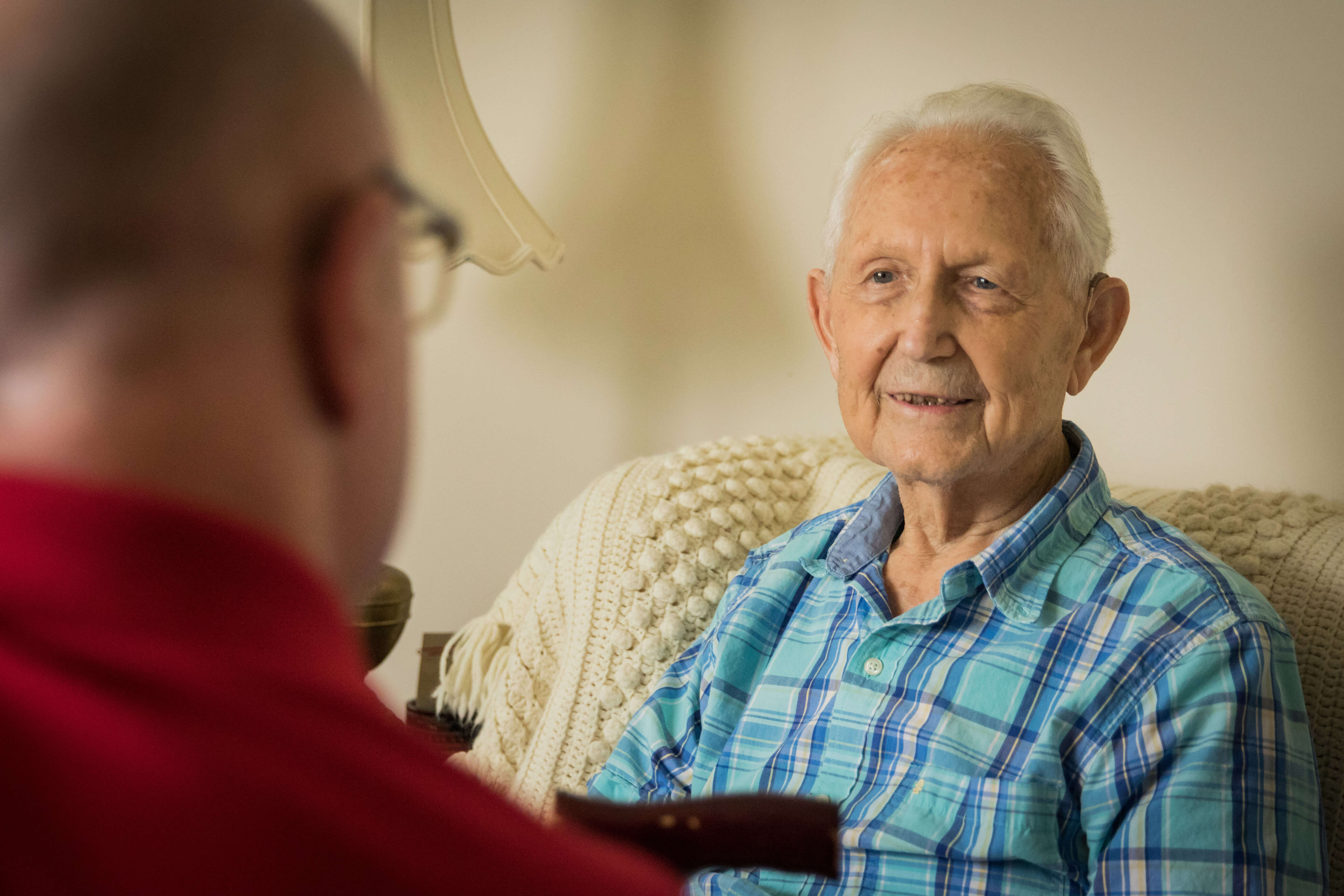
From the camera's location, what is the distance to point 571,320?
2084mm

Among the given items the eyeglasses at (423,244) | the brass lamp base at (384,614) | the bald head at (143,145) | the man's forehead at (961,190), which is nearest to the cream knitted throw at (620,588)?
the brass lamp base at (384,614)

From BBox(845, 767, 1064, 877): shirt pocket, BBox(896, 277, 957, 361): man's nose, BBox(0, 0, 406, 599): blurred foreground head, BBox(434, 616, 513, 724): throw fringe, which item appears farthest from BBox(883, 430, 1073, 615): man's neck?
BBox(0, 0, 406, 599): blurred foreground head

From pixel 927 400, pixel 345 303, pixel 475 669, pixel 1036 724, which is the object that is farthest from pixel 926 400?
pixel 345 303

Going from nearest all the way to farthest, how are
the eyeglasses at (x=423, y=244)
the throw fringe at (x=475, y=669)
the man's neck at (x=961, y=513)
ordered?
the eyeglasses at (x=423, y=244)
the man's neck at (x=961, y=513)
the throw fringe at (x=475, y=669)

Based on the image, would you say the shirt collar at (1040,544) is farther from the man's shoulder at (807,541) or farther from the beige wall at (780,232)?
the beige wall at (780,232)

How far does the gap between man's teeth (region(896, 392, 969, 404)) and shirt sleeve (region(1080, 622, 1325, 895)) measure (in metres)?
0.35

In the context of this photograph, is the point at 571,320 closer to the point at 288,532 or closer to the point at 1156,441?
the point at 1156,441

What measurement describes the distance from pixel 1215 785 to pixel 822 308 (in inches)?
Answer: 29.2

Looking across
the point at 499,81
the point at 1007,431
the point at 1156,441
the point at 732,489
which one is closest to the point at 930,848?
the point at 1007,431

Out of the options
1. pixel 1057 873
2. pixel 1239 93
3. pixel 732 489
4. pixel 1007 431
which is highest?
pixel 1239 93

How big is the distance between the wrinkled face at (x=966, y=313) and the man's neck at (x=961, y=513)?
2 centimetres

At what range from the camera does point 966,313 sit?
1145mm

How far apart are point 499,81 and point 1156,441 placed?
1362 millimetres

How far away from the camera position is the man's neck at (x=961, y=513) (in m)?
1.17
